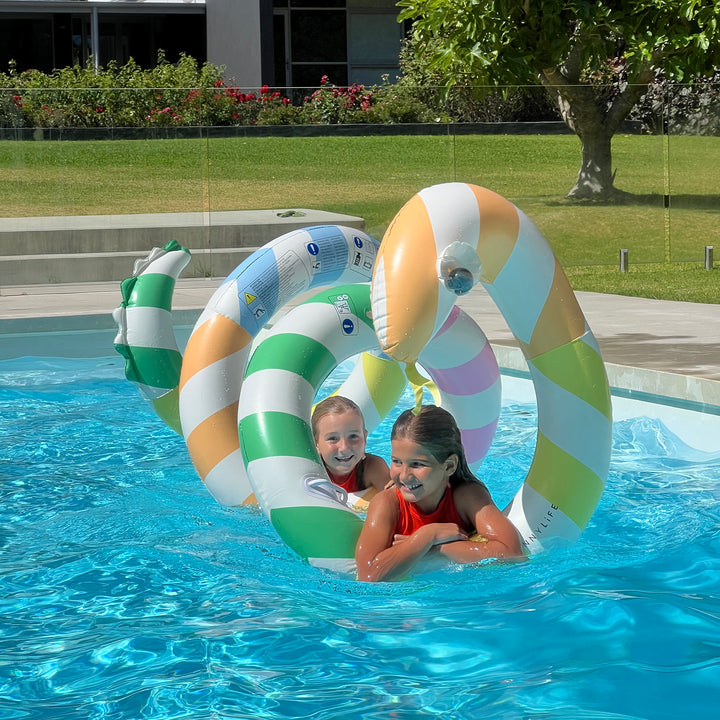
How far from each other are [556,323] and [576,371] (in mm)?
179

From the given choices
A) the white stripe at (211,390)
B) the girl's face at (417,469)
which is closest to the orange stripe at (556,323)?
Answer: the girl's face at (417,469)

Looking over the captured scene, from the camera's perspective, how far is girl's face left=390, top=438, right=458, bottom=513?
12.6 feet

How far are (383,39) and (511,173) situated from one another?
1029cm

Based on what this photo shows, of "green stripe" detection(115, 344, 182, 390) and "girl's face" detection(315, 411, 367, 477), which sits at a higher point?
"green stripe" detection(115, 344, 182, 390)

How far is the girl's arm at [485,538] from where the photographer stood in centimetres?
385

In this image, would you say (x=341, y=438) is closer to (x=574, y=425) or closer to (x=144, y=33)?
(x=574, y=425)

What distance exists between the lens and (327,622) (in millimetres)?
3816

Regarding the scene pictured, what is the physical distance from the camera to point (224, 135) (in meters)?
14.5

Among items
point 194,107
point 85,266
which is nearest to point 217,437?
point 85,266

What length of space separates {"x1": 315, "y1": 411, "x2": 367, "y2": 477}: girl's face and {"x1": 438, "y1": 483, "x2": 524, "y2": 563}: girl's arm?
70 centimetres

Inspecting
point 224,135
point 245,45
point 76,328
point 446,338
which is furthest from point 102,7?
point 446,338

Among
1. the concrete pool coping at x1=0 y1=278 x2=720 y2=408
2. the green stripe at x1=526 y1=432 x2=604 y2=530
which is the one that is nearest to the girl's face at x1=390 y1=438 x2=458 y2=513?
the green stripe at x1=526 y1=432 x2=604 y2=530

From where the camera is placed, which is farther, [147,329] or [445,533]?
[147,329]

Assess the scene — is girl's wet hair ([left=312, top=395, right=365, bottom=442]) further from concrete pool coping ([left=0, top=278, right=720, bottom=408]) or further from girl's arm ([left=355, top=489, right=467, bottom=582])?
concrete pool coping ([left=0, top=278, right=720, bottom=408])
